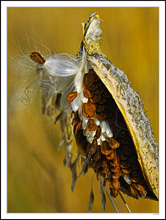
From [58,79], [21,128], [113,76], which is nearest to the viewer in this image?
[113,76]

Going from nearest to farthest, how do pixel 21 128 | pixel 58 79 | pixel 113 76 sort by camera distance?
pixel 113 76 < pixel 58 79 < pixel 21 128

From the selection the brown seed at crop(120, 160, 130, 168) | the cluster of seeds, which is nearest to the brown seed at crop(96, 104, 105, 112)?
the cluster of seeds

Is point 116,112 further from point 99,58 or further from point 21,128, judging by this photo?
point 21,128


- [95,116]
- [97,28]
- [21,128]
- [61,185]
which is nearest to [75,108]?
[95,116]

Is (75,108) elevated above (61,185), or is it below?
above

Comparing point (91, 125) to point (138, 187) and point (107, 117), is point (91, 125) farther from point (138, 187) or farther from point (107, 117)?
point (138, 187)

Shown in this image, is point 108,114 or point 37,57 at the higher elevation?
point 37,57

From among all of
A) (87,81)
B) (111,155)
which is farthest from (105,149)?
(87,81)
